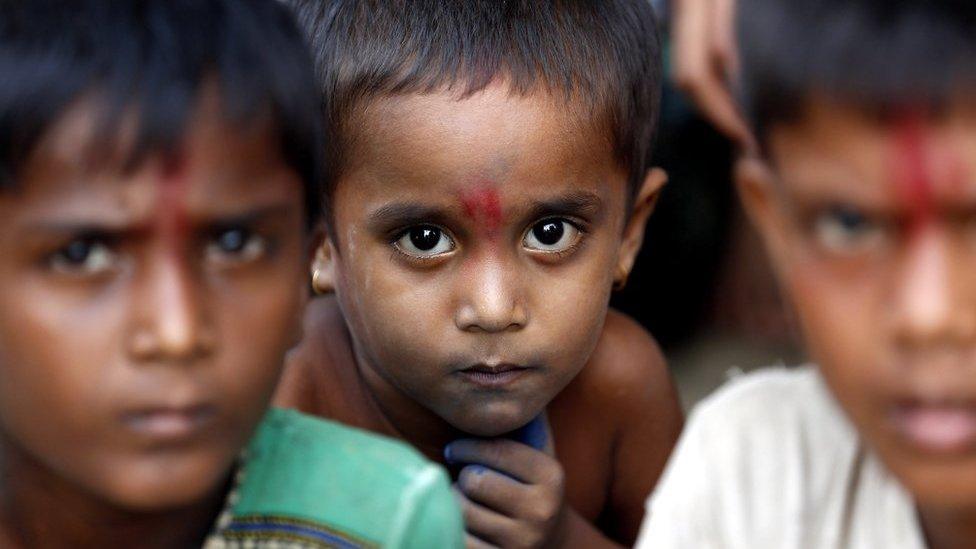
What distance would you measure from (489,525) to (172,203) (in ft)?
3.14

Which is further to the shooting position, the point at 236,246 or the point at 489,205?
the point at 489,205

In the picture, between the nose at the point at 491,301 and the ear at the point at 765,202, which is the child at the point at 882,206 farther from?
the nose at the point at 491,301

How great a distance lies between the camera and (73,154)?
64.6 inches

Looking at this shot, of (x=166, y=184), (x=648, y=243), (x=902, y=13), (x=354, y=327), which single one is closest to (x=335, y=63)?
(x=354, y=327)

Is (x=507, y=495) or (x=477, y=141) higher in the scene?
(x=477, y=141)

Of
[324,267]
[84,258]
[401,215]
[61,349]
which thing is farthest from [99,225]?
[324,267]

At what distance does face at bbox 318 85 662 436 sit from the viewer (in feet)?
7.35

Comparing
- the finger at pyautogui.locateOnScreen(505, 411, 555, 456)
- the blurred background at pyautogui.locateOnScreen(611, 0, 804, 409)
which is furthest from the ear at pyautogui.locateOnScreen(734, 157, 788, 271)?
the blurred background at pyautogui.locateOnScreen(611, 0, 804, 409)

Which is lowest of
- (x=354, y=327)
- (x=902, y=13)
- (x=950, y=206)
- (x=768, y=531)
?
(x=354, y=327)

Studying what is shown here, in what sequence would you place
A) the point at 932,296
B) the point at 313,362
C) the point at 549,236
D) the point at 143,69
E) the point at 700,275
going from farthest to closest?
the point at 700,275
the point at 313,362
the point at 549,236
the point at 143,69
the point at 932,296

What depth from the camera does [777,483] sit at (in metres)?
1.88

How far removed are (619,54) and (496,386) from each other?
0.62 m

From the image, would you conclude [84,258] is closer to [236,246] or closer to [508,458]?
[236,246]

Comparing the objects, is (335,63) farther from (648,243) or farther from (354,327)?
(648,243)
